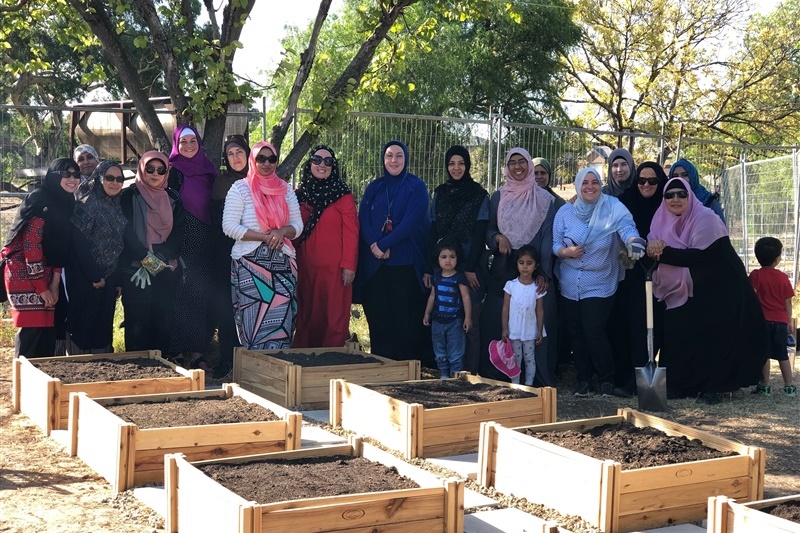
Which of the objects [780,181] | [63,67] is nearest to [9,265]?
[780,181]

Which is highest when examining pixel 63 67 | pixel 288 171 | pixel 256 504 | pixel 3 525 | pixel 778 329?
pixel 63 67

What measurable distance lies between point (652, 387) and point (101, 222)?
446 cm

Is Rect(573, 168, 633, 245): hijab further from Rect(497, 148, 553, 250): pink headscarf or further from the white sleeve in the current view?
the white sleeve

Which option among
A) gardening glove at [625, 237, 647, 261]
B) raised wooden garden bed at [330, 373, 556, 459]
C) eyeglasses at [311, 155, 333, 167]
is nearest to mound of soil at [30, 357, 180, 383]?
raised wooden garden bed at [330, 373, 556, 459]

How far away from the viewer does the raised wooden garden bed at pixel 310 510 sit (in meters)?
3.89

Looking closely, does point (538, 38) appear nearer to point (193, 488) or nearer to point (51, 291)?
point (51, 291)

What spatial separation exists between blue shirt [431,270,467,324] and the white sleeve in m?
1.66

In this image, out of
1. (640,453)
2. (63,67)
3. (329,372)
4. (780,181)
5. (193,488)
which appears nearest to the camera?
(193,488)

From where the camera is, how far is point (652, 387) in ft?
23.5

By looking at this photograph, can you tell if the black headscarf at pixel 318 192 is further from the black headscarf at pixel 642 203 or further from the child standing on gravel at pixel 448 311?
the black headscarf at pixel 642 203

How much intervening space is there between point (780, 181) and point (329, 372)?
1067cm

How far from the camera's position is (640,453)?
4.92 meters

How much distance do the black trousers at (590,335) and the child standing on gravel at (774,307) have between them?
1.32 meters

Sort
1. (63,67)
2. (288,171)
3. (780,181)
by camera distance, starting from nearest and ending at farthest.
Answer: (288,171) → (780,181) → (63,67)
